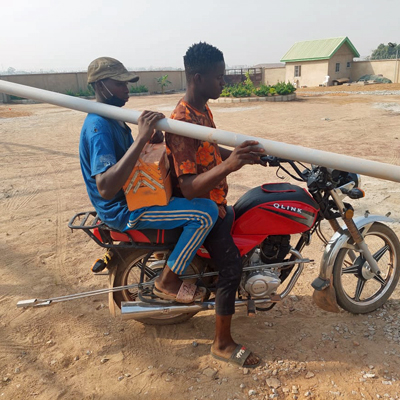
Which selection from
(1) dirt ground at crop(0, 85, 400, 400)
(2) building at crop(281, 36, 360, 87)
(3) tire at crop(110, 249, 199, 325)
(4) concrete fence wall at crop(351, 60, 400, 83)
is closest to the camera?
(1) dirt ground at crop(0, 85, 400, 400)

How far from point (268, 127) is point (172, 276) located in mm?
9977

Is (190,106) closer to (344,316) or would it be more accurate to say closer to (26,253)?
(344,316)

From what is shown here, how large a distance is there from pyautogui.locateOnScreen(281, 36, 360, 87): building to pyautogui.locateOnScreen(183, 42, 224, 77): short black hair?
3338 cm

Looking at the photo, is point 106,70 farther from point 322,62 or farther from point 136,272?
point 322,62

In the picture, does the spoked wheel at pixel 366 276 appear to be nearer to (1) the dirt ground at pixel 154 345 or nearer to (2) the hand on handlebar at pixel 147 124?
(1) the dirt ground at pixel 154 345

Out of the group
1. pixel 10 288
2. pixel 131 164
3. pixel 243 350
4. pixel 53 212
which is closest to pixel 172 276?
pixel 243 350

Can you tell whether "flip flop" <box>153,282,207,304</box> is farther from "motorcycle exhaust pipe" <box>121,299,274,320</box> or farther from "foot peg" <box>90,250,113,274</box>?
"foot peg" <box>90,250,113,274</box>

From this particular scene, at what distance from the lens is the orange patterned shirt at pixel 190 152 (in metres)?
2.24

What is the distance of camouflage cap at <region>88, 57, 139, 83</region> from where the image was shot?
245 cm

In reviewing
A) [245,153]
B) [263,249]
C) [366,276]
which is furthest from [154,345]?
[366,276]

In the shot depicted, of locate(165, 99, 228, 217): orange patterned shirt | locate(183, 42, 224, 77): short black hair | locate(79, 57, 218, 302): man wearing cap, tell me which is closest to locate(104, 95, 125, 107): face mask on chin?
locate(79, 57, 218, 302): man wearing cap

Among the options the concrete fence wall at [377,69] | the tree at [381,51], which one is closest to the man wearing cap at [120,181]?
the concrete fence wall at [377,69]

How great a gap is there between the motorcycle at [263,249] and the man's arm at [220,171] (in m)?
0.43

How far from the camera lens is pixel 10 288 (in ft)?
11.9
